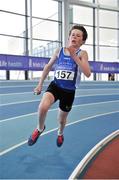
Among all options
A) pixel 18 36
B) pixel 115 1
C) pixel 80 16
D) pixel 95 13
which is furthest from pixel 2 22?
pixel 115 1

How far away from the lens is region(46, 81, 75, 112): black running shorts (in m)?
3.36

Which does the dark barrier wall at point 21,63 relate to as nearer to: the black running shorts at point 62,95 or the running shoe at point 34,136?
the running shoe at point 34,136

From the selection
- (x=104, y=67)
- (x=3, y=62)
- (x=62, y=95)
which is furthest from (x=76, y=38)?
(x=104, y=67)

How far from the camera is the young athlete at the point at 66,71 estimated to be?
3.11 meters

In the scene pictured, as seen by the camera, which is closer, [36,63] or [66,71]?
[66,71]

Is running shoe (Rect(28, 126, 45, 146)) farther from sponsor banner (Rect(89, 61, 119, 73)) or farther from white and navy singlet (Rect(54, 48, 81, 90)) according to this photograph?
sponsor banner (Rect(89, 61, 119, 73))

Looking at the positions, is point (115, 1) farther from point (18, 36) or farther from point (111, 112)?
point (111, 112)

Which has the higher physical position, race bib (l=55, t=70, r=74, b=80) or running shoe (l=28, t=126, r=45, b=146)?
race bib (l=55, t=70, r=74, b=80)

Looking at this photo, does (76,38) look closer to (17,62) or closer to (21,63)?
(17,62)

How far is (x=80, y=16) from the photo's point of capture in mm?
20812

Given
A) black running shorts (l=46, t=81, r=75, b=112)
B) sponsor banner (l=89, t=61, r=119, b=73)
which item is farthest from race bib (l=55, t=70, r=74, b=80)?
sponsor banner (l=89, t=61, r=119, b=73)

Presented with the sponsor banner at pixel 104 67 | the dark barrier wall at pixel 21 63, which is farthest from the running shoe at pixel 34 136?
the sponsor banner at pixel 104 67

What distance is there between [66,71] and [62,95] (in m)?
0.28

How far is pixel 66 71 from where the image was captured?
327cm
